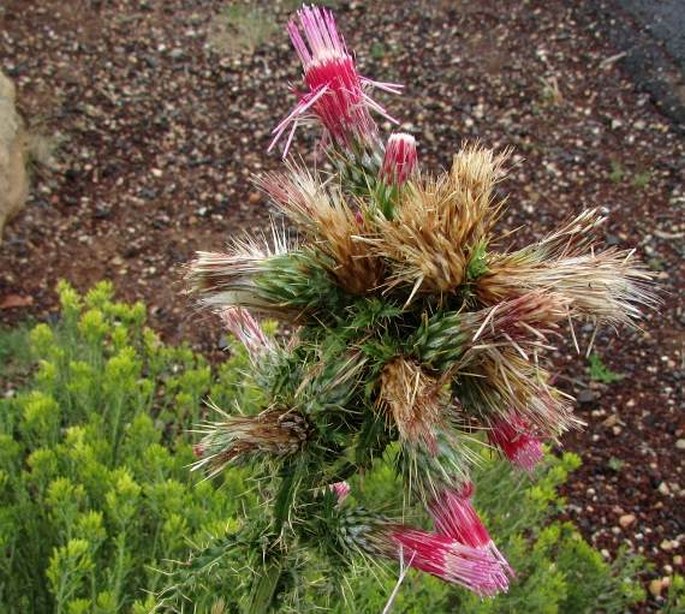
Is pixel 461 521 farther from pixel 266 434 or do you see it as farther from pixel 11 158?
pixel 11 158

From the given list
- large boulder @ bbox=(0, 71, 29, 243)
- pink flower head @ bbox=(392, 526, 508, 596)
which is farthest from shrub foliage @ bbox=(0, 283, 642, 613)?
large boulder @ bbox=(0, 71, 29, 243)

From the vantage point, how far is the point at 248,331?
2.10 meters

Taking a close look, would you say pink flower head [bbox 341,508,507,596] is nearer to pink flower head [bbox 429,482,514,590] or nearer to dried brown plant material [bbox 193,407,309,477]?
pink flower head [bbox 429,482,514,590]

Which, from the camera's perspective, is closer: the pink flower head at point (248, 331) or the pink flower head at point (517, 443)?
the pink flower head at point (517, 443)

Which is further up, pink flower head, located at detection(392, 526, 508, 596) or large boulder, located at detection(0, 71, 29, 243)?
large boulder, located at detection(0, 71, 29, 243)

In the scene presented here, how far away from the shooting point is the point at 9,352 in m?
4.80

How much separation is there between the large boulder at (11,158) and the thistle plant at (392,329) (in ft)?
13.3

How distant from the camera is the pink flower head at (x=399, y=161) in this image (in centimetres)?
177

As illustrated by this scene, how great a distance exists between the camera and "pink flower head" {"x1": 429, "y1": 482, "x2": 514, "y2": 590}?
174 cm

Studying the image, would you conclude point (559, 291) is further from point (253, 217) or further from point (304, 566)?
point (253, 217)

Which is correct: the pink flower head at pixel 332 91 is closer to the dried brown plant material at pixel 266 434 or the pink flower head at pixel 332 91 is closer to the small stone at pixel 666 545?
the dried brown plant material at pixel 266 434

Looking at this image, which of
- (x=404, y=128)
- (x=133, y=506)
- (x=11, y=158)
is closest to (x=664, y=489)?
(x=133, y=506)

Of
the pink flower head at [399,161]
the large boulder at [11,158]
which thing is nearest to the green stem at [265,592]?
the pink flower head at [399,161]

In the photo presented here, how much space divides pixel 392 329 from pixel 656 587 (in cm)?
305
